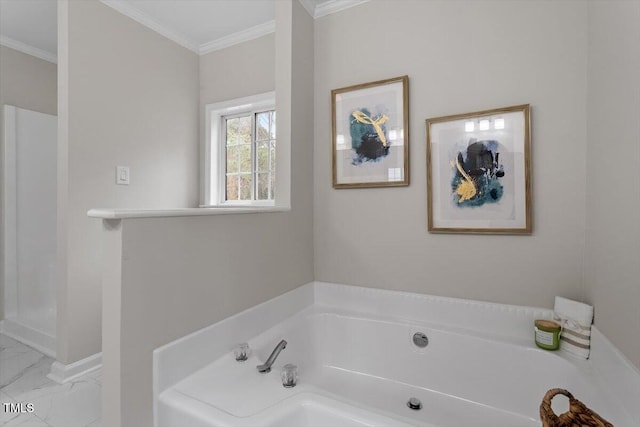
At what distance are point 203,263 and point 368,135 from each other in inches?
47.6

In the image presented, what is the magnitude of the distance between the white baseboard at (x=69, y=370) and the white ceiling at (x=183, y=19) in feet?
7.72

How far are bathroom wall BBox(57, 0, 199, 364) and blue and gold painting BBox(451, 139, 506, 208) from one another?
2174 mm

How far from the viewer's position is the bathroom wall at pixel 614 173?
3.07 feet

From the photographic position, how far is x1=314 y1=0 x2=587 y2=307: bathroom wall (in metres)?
1.40

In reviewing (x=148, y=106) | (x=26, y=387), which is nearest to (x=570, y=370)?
(x=26, y=387)

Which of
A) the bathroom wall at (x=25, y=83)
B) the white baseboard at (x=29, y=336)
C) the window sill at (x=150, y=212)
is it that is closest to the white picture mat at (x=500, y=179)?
the window sill at (x=150, y=212)

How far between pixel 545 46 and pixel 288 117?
1330 mm

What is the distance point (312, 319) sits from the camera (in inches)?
70.4

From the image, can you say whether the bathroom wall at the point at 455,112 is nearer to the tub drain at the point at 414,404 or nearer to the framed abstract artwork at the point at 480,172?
the framed abstract artwork at the point at 480,172

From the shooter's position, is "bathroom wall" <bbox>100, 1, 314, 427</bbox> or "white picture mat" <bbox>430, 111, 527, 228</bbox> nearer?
"bathroom wall" <bbox>100, 1, 314, 427</bbox>

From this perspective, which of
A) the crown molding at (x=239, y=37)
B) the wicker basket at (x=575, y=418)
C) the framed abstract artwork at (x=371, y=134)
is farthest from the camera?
the crown molding at (x=239, y=37)

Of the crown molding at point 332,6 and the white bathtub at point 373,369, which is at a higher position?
the crown molding at point 332,6

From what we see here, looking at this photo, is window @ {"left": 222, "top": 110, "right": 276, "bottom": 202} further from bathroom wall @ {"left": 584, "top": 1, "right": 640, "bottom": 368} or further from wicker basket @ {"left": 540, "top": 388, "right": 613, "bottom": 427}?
wicker basket @ {"left": 540, "top": 388, "right": 613, "bottom": 427}

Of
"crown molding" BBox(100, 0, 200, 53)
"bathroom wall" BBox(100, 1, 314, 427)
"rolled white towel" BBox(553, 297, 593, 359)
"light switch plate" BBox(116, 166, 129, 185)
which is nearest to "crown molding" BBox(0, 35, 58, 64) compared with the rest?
"crown molding" BBox(100, 0, 200, 53)
